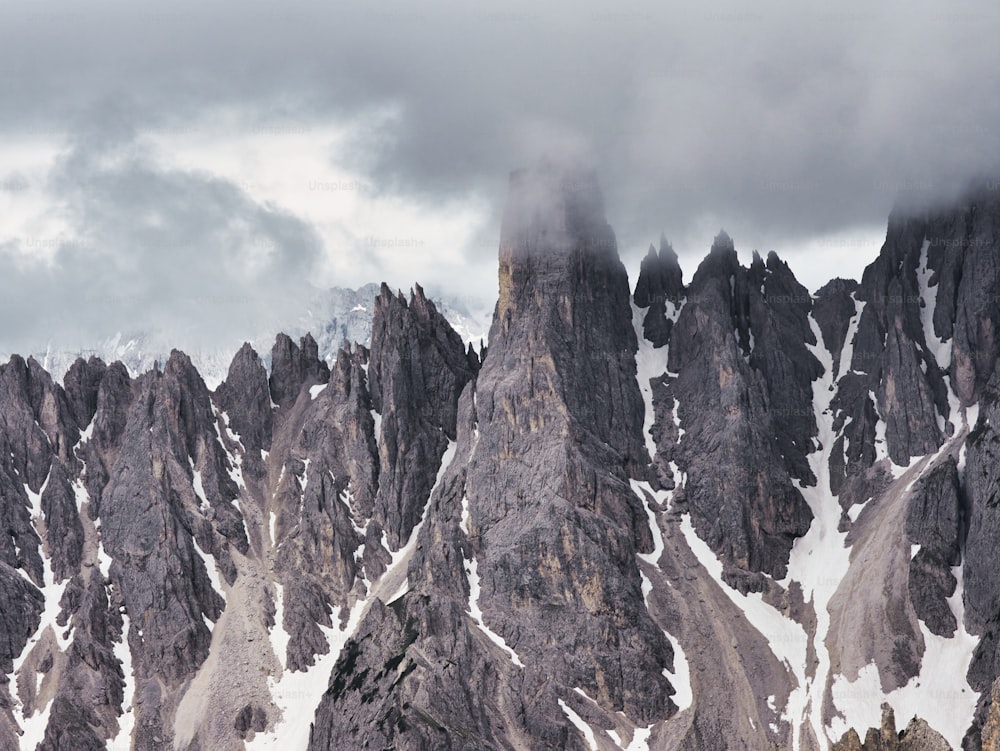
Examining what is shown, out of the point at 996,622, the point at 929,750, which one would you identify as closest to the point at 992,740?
the point at 929,750

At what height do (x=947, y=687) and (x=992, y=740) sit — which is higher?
(x=947, y=687)

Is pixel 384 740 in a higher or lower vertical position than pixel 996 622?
lower

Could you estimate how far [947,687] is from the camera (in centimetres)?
19850

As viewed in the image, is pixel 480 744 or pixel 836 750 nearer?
pixel 836 750

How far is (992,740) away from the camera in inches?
3342

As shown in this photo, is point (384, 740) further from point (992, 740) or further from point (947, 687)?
point (992, 740)

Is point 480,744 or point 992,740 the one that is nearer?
point 992,740

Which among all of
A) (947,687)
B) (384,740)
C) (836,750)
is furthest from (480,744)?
(836,750)

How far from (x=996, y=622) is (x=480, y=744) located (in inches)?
3128

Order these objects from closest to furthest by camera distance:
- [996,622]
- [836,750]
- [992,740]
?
[992,740] < [836,750] < [996,622]

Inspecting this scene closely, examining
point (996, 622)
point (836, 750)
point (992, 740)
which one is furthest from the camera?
point (996, 622)

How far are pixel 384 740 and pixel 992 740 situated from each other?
12808cm

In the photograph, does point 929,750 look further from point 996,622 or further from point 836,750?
point 996,622

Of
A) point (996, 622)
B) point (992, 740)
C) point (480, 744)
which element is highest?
point (996, 622)
